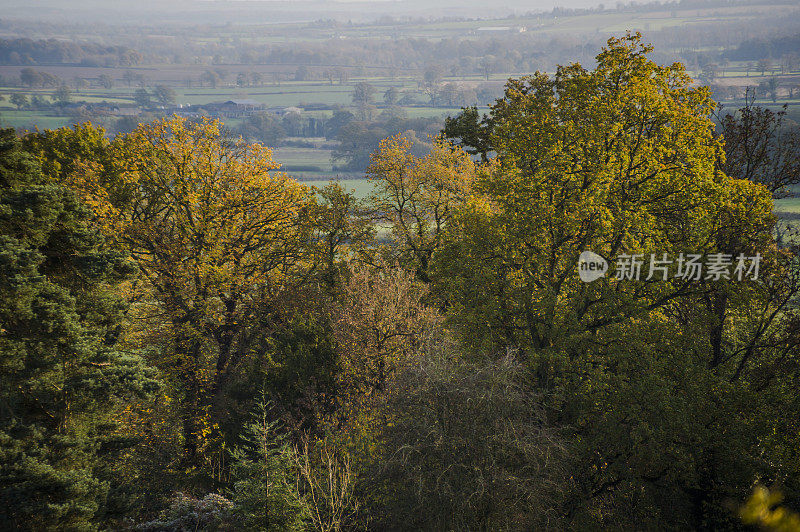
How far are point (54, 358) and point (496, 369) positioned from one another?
42.0 ft

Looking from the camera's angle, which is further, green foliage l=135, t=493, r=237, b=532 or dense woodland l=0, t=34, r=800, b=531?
green foliage l=135, t=493, r=237, b=532

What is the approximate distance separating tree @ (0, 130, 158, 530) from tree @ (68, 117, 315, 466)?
8.83 metres

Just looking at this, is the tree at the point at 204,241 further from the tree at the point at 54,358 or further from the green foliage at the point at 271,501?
the green foliage at the point at 271,501

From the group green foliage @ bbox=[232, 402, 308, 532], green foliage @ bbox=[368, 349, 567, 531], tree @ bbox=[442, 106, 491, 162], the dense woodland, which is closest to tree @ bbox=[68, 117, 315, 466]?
the dense woodland

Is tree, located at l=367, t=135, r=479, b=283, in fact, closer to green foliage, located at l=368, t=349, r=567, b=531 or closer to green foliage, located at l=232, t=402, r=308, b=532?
green foliage, located at l=368, t=349, r=567, b=531

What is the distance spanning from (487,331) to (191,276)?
16.1 m

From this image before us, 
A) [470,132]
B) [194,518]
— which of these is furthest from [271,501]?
[470,132]

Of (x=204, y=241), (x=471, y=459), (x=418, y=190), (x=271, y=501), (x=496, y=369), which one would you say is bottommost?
(x=271, y=501)

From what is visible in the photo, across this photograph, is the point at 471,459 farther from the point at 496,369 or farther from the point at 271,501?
the point at 271,501

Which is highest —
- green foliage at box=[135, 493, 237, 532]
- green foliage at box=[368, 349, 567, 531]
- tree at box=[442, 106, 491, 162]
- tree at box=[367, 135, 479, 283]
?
tree at box=[442, 106, 491, 162]

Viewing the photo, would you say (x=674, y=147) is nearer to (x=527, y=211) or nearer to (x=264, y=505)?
(x=527, y=211)

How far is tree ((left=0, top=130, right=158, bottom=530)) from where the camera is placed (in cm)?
1591

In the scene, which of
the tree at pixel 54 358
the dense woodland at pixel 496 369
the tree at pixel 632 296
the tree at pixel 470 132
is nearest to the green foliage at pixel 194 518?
the dense woodland at pixel 496 369

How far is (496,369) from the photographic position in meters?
16.1
